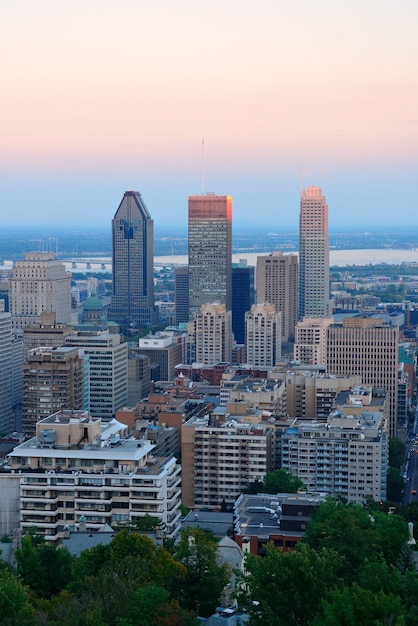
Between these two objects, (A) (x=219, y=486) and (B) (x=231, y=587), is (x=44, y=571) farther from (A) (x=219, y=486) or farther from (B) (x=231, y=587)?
(A) (x=219, y=486)

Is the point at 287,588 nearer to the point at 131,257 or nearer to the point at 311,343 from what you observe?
the point at 311,343

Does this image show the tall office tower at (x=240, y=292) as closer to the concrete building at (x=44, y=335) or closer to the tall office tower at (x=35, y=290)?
the tall office tower at (x=35, y=290)

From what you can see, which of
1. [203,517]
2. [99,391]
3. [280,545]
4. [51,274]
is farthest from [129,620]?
[51,274]

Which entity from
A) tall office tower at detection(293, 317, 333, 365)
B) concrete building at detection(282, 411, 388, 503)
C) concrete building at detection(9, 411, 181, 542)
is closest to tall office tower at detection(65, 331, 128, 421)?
tall office tower at detection(293, 317, 333, 365)

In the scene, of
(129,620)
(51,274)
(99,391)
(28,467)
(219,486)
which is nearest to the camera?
(129,620)

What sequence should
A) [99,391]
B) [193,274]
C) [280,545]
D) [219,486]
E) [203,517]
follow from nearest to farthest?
[280,545] < [203,517] < [219,486] < [99,391] < [193,274]

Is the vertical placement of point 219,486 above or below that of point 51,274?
below

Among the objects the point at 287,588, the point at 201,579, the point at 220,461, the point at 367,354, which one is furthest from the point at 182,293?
the point at 287,588
